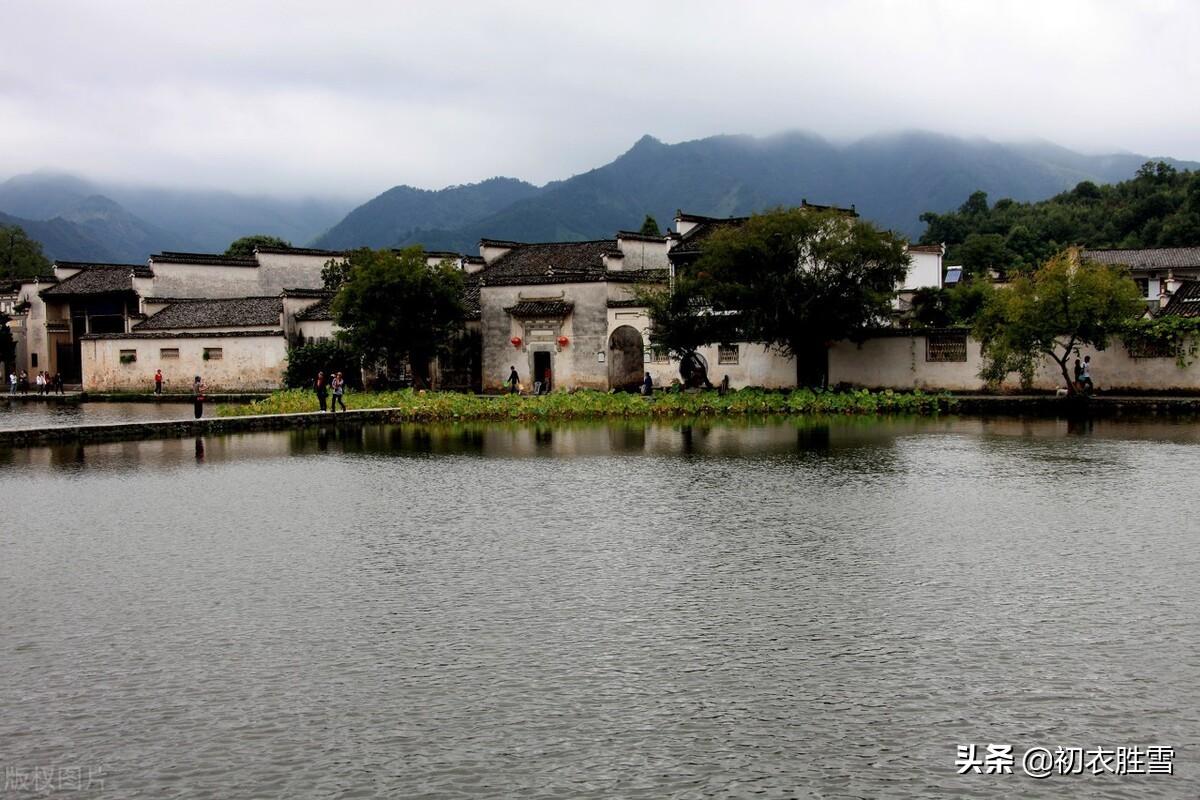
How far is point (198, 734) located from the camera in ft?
24.1

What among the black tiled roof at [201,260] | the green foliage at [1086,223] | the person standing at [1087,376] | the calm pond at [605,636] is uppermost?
the green foliage at [1086,223]

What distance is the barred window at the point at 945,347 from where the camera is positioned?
36.8 meters

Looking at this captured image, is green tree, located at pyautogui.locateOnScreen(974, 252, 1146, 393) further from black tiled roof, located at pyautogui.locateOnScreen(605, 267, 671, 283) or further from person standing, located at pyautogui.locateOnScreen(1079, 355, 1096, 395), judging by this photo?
black tiled roof, located at pyautogui.locateOnScreen(605, 267, 671, 283)

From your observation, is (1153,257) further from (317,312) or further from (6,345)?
(6,345)

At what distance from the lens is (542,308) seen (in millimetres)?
45375

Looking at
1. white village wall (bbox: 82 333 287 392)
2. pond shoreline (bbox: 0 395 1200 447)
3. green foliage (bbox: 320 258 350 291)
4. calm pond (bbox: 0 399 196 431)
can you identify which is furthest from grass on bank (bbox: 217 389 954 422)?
green foliage (bbox: 320 258 350 291)

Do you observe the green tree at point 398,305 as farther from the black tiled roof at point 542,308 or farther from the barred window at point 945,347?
the barred window at point 945,347

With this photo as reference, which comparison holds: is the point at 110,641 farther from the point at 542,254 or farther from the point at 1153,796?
the point at 542,254

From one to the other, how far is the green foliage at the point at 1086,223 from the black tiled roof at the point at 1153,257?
10.9 ft

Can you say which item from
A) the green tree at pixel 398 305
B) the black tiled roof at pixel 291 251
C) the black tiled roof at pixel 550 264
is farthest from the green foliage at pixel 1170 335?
the black tiled roof at pixel 291 251

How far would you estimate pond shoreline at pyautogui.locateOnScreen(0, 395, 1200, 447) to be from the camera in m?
27.6

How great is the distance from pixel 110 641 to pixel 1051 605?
27.3ft

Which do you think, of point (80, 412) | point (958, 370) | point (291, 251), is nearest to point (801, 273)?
point (958, 370)

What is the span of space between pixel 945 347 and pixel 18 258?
8063 cm
